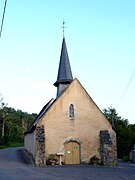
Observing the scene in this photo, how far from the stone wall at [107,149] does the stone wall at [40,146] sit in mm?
5702

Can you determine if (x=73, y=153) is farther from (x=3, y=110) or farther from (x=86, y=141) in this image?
(x=3, y=110)

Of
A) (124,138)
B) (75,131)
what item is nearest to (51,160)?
(75,131)

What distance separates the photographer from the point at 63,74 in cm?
A: 3650

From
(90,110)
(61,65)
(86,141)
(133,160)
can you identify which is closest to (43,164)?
(86,141)

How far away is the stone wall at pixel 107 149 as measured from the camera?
93.4ft

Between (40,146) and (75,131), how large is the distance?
4002 mm

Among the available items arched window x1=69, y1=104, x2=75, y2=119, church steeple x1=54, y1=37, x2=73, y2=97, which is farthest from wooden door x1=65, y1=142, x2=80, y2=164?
church steeple x1=54, y1=37, x2=73, y2=97

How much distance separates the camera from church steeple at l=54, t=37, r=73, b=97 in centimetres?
3575

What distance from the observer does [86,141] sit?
97.7 feet

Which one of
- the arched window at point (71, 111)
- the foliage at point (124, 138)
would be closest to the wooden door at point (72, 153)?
the arched window at point (71, 111)

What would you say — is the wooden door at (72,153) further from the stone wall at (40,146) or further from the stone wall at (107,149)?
the stone wall at (40,146)

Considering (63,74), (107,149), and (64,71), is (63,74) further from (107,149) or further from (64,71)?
(107,149)

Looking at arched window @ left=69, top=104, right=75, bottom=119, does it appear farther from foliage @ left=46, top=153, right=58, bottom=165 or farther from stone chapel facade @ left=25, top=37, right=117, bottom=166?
foliage @ left=46, top=153, right=58, bottom=165

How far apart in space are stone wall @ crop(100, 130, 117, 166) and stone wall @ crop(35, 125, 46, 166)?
570 cm
